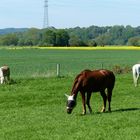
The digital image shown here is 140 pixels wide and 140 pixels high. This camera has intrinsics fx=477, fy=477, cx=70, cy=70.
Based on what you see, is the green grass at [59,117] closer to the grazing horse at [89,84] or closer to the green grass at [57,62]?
the grazing horse at [89,84]

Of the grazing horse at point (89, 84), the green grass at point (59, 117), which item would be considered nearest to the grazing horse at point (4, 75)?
the green grass at point (59, 117)

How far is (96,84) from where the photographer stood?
16672 millimetres

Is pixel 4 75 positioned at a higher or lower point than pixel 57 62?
higher

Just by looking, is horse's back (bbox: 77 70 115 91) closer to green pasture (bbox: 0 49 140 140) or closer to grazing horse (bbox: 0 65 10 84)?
green pasture (bbox: 0 49 140 140)

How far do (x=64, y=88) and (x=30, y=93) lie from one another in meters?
2.67

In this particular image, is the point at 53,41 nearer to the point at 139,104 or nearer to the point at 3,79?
the point at 3,79

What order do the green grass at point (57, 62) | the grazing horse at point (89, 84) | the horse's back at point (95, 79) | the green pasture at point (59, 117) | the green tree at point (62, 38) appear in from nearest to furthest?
the green pasture at point (59, 117) < the grazing horse at point (89, 84) < the horse's back at point (95, 79) < the green grass at point (57, 62) < the green tree at point (62, 38)

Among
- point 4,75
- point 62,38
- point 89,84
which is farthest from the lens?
A: point 62,38

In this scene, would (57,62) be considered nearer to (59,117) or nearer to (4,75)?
(4,75)

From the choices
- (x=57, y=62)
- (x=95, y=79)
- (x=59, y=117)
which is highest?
(x=95, y=79)

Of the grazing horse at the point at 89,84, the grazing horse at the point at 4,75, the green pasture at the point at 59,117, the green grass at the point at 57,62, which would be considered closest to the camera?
the green pasture at the point at 59,117

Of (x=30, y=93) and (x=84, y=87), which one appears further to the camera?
(x=30, y=93)

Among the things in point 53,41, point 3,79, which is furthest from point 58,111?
point 53,41

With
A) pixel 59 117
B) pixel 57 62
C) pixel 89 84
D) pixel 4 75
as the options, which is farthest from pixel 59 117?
pixel 57 62
